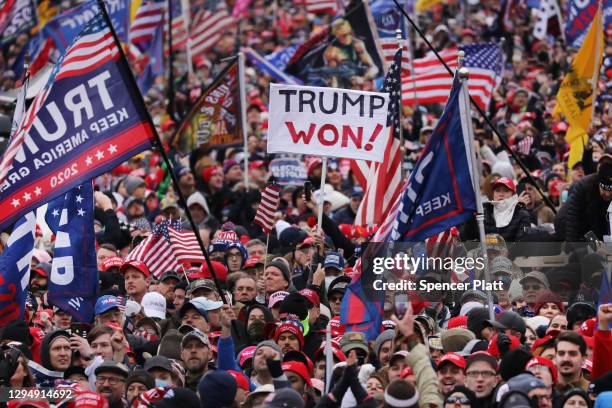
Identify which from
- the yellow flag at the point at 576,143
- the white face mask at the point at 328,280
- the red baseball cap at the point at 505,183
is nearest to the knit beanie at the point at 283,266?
the white face mask at the point at 328,280

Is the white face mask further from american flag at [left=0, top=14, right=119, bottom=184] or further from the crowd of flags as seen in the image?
american flag at [left=0, top=14, right=119, bottom=184]

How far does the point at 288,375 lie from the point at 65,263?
118 inches

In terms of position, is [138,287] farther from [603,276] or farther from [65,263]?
[603,276]

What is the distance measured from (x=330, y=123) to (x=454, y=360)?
13.9ft

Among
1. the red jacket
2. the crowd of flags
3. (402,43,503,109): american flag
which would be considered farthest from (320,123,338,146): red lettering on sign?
(402,43,503,109): american flag

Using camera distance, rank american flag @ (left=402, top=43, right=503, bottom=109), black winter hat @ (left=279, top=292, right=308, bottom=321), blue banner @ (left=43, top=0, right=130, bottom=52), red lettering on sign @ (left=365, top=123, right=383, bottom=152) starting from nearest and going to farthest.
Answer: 1. black winter hat @ (left=279, top=292, right=308, bottom=321)
2. red lettering on sign @ (left=365, top=123, right=383, bottom=152)
3. american flag @ (left=402, top=43, right=503, bottom=109)
4. blue banner @ (left=43, top=0, right=130, bottom=52)

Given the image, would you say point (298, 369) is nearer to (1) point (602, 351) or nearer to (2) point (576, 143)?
(1) point (602, 351)

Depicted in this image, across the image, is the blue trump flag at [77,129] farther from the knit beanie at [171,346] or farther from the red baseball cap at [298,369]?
the red baseball cap at [298,369]

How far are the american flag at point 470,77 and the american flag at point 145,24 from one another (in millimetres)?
5543

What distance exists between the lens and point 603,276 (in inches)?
539

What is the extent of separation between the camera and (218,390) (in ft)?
40.8

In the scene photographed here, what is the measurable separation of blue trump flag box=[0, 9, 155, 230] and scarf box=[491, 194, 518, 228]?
4.63 meters

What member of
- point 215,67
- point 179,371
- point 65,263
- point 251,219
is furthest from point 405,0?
point 179,371

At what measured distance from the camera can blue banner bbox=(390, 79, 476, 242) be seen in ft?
47.0
